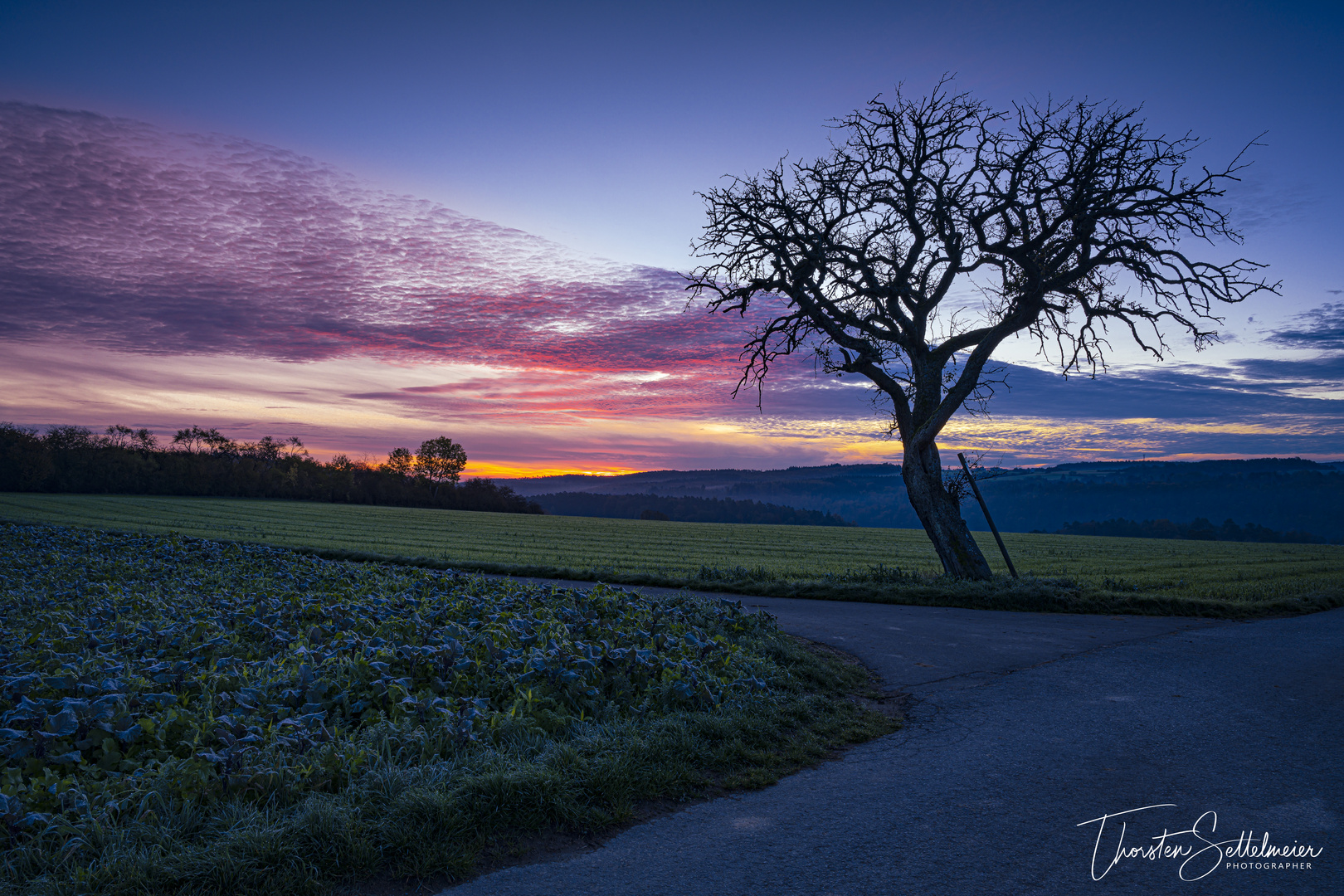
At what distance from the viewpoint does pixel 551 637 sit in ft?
22.6

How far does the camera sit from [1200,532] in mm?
68250

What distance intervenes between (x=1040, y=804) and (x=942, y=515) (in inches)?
455

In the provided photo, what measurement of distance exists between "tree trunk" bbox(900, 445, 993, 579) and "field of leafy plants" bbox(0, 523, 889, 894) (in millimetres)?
7433

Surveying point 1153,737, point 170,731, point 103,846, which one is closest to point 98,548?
point 170,731

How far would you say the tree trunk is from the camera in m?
15.1

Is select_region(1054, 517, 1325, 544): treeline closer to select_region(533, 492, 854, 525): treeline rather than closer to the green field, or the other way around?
the green field

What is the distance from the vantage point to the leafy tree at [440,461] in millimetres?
95444

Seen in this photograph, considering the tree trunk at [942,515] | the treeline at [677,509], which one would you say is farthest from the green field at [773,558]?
the treeline at [677,509]

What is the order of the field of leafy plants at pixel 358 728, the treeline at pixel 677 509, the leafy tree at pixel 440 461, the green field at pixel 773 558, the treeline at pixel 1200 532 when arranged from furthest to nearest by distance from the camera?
the leafy tree at pixel 440 461
the treeline at pixel 677 509
the treeline at pixel 1200 532
the green field at pixel 773 558
the field of leafy plants at pixel 358 728

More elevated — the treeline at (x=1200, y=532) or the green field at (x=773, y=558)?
the green field at (x=773, y=558)

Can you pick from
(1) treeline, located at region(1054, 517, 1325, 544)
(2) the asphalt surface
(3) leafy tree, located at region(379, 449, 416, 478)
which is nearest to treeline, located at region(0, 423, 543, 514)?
(3) leafy tree, located at region(379, 449, 416, 478)

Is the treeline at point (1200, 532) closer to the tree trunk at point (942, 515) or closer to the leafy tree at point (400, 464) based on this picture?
the tree trunk at point (942, 515)

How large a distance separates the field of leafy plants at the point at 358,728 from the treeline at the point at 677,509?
66.0m

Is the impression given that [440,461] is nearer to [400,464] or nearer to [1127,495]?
[400,464]
